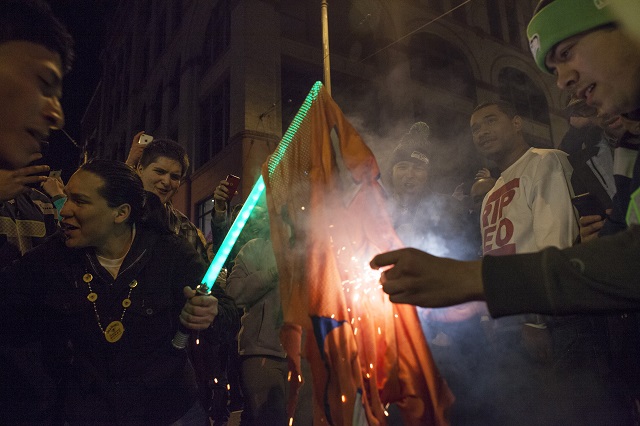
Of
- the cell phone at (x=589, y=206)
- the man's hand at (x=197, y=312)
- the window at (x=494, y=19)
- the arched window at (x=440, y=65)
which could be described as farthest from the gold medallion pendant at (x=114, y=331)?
the window at (x=494, y=19)

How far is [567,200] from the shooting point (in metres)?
2.95

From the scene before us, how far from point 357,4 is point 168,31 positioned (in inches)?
434

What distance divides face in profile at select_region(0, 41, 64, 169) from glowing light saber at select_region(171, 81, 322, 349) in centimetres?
121

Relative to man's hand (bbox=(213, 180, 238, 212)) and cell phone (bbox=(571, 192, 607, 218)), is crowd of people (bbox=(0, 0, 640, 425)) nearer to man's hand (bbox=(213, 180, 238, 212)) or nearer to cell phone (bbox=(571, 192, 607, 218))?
cell phone (bbox=(571, 192, 607, 218))

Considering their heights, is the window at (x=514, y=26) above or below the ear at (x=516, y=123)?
above

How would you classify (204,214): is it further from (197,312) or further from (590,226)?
(590,226)

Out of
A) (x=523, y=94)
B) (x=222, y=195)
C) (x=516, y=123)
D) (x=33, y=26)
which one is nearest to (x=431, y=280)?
(x=33, y=26)

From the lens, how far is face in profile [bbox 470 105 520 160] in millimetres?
3701

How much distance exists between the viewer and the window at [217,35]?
57.8 ft

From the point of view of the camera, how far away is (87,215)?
9.25 ft

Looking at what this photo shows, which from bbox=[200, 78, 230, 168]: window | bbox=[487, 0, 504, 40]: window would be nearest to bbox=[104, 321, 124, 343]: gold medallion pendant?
bbox=[200, 78, 230, 168]: window

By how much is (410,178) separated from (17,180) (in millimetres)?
3392

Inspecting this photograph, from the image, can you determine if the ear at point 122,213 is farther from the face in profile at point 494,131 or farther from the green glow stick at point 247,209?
the face in profile at point 494,131

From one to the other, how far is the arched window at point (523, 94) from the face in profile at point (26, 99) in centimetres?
2299
